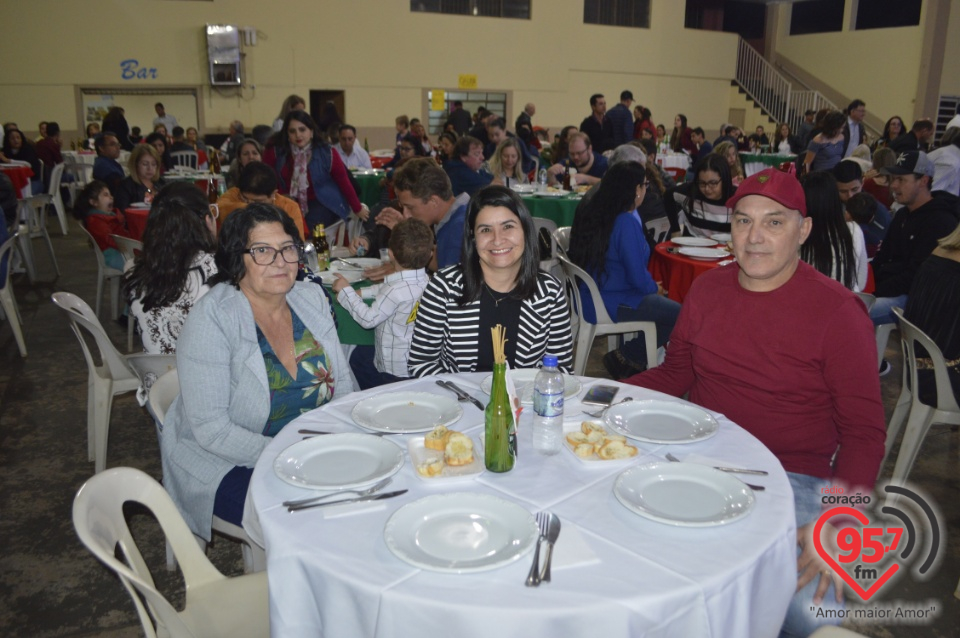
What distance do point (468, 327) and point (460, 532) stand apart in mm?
1153

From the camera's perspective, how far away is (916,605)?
2.35 metres

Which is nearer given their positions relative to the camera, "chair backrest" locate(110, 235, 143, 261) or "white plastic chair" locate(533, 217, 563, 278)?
"chair backrest" locate(110, 235, 143, 261)

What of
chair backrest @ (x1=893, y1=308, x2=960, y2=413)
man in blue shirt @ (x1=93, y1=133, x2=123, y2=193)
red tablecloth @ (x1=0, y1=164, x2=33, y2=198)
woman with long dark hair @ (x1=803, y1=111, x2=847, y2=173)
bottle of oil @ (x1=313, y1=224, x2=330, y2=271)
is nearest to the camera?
chair backrest @ (x1=893, y1=308, x2=960, y2=413)

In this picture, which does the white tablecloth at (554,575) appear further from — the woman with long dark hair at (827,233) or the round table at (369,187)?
the round table at (369,187)

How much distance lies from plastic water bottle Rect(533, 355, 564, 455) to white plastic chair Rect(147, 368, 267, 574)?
0.75m

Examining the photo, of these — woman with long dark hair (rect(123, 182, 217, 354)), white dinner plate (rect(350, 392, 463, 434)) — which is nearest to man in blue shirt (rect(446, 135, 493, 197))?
woman with long dark hair (rect(123, 182, 217, 354))

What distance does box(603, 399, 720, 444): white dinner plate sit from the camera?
1.66m

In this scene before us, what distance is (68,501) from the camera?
2.98 metres

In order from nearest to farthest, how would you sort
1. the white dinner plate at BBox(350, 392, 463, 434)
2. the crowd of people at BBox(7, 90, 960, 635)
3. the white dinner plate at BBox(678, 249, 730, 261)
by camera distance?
the white dinner plate at BBox(350, 392, 463, 434) → the crowd of people at BBox(7, 90, 960, 635) → the white dinner plate at BBox(678, 249, 730, 261)

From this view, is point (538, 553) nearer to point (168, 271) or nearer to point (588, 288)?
point (168, 271)

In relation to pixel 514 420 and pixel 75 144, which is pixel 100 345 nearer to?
pixel 514 420

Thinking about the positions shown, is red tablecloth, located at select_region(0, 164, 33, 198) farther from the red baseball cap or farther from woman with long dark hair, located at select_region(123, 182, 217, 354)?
the red baseball cap

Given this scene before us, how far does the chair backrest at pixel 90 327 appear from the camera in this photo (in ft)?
9.01

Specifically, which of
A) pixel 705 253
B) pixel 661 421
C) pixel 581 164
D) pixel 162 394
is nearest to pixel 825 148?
pixel 581 164
